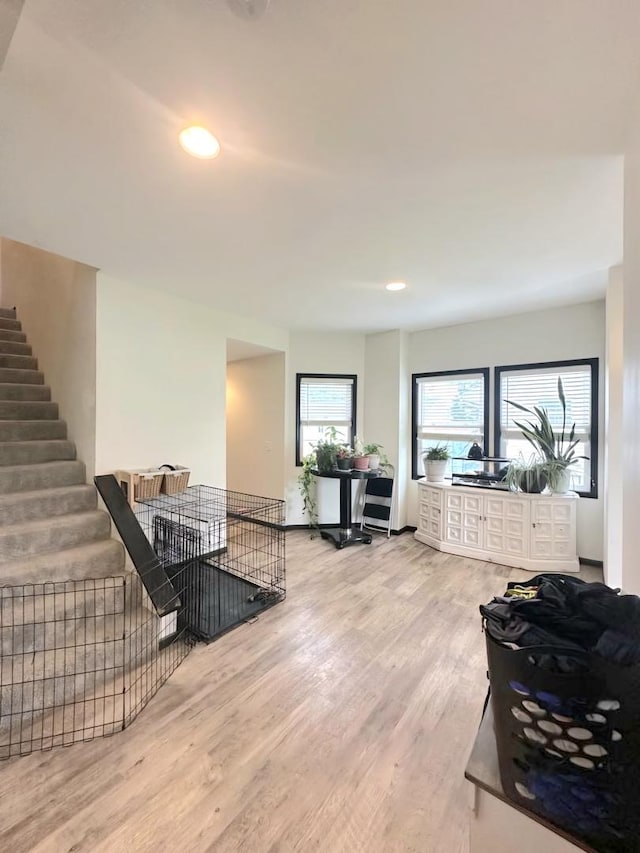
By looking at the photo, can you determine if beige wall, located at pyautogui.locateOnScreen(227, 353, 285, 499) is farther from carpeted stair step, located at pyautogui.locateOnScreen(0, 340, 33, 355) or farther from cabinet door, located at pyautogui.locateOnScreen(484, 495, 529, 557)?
cabinet door, located at pyautogui.locateOnScreen(484, 495, 529, 557)

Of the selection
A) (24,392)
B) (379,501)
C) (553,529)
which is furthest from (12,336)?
(553,529)

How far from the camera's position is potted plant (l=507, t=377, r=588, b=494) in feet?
11.8

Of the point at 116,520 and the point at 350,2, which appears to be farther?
the point at 116,520

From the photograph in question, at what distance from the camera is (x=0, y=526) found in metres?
2.52

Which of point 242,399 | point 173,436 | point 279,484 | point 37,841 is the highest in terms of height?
point 242,399

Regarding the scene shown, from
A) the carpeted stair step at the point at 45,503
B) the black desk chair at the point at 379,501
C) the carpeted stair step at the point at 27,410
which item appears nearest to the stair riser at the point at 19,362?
the carpeted stair step at the point at 27,410

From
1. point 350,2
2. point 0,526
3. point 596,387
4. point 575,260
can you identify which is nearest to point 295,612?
point 0,526

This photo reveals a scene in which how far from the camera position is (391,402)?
4.73 metres

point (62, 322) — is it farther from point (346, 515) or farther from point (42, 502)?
point (346, 515)

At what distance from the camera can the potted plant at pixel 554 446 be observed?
3.61m

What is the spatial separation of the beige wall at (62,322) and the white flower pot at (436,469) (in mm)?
3604

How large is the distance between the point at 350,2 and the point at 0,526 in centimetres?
340

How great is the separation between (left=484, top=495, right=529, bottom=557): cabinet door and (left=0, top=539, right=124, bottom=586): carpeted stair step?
3544mm

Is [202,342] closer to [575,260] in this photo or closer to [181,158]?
[181,158]
